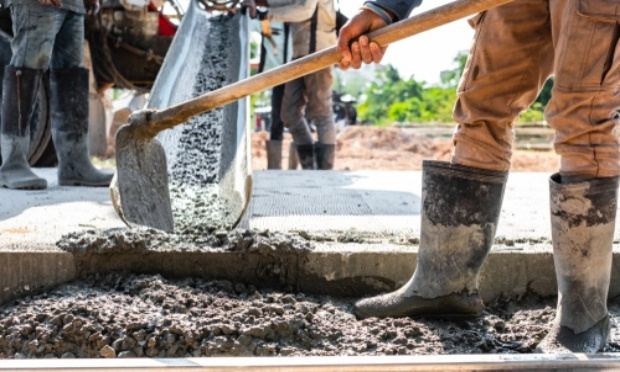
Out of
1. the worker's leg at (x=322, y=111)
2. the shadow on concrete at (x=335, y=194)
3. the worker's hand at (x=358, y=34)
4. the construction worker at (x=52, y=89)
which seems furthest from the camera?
the worker's leg at (x=322, y=111)

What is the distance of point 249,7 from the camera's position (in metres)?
5.98

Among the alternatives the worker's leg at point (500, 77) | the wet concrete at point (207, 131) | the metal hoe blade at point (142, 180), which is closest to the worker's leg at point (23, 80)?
the wet concrete at point (207, 131)

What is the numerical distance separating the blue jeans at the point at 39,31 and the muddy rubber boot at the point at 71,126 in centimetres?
15

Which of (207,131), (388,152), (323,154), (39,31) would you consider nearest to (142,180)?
(207,131)

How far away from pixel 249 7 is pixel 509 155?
4.14 m

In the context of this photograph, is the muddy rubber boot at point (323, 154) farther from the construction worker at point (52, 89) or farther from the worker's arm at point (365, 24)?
the worker's arm at point (365, 24)

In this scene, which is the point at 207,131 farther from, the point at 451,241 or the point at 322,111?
the point at 322,111

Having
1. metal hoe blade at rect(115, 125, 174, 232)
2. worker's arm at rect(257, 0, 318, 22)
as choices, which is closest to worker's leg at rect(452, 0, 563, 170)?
metal hoe blade at rect(115, 125, 174, 232)

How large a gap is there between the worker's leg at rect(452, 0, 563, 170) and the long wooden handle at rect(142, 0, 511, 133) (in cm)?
11

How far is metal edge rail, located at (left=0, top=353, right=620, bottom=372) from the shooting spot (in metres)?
1.47

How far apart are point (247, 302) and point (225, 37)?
3.82m

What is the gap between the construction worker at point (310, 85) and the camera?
5.91 metres

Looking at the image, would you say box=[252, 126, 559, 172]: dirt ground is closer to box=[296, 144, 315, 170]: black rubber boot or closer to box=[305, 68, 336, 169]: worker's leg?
box=[296, 144, 315, 170]: black rubber boot

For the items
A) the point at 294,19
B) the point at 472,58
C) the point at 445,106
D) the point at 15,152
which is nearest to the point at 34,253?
the point at 472,58
